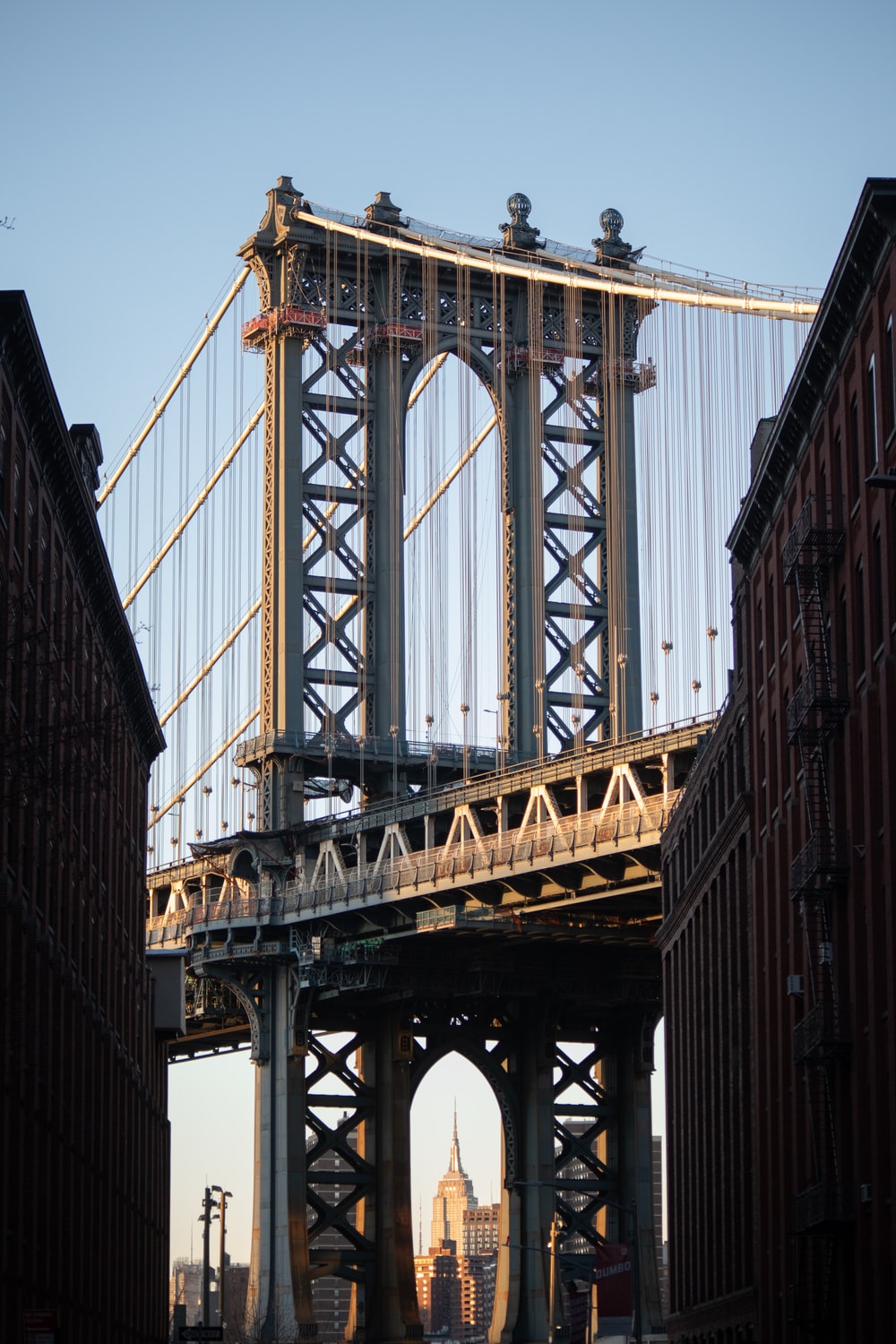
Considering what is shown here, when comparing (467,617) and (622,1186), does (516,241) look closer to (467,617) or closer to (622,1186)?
(467,617)

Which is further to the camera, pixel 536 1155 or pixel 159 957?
pixel 536 1155

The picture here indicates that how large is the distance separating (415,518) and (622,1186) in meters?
34.3

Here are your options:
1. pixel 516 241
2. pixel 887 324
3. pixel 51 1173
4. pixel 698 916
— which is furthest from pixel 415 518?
pixel 887 324

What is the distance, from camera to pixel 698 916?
7662cm

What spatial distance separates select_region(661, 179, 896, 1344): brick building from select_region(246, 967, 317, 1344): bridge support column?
39.4 m

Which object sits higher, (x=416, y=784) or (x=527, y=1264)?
(x=416, y=784)

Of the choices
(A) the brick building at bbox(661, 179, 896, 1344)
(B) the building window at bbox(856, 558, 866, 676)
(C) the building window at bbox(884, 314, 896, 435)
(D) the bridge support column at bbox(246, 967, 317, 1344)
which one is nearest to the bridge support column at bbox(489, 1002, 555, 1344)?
(D) the bridge support column at bbox(246, 967, 317, 1344)

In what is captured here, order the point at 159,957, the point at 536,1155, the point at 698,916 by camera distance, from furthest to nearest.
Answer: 1. the point at 536,1155
2. the point at 159,957
3. the point at 698,916

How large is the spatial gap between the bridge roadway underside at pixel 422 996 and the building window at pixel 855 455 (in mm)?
41312

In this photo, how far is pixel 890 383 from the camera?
45.0 meters

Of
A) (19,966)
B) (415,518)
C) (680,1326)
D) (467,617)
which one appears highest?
(415,518)

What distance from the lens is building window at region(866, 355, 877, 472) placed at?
47.0 meters

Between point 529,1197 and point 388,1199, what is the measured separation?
6384mm

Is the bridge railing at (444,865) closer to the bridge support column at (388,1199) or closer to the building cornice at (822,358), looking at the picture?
the bridge support column at (388,1199)
